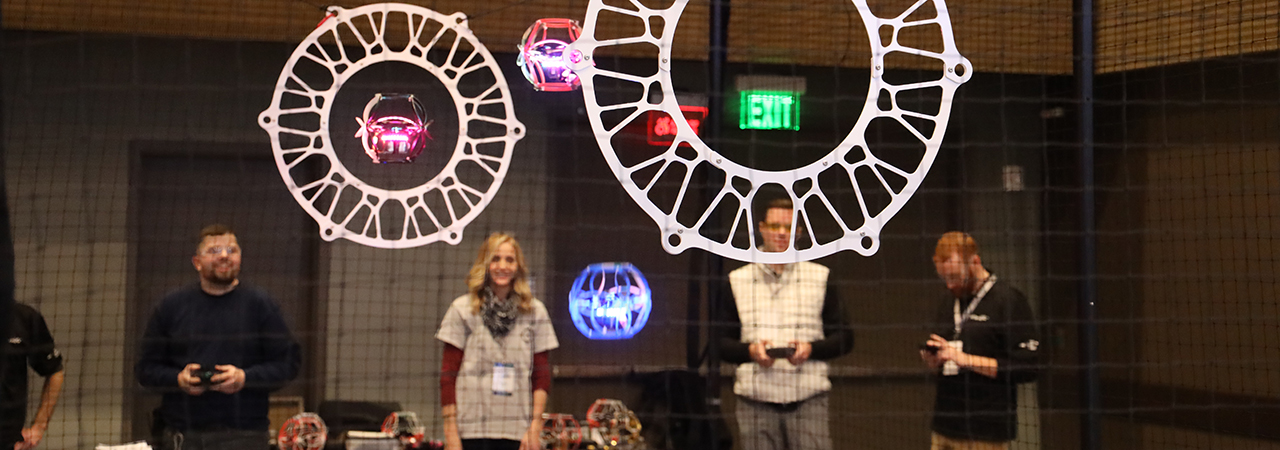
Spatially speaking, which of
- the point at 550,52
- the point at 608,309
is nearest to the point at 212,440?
the point at 608,309

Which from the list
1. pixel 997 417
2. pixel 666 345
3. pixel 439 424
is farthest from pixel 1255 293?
pixel 439 424

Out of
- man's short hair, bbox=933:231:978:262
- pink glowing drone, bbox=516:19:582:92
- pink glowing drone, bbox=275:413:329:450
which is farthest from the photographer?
pink glowing drone, bbox=275:413:329:450

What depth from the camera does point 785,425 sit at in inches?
124

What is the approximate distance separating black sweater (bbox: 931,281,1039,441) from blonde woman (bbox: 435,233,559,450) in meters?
1.23

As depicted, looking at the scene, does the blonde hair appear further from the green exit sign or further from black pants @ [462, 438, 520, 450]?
the green exit sign

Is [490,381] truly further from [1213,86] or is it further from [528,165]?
[1213,86]

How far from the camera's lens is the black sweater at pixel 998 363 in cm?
305

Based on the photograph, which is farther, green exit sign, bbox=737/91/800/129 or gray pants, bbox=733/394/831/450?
green exit sign, bbox=737/91/800/129

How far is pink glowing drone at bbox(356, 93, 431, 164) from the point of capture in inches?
114

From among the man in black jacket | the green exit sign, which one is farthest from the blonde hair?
the green exit sign

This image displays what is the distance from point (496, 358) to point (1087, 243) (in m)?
1.72

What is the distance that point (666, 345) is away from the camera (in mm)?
4816

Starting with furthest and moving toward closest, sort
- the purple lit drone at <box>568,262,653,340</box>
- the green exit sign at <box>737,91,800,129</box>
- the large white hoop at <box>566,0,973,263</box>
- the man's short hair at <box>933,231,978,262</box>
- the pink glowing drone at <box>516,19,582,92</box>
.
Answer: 1. the green exit sign at <box>737,91,800,129</box>
2. the man's short hair at <box>933,231,978,262</box>
3. the purple lit drone at <box>568,262,653,340</box>
4. the pink glowing drone at <box>516,19,582,92</box>
5. the large white hoop at <box>566,0,973,263</box>

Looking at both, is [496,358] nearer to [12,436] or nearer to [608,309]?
[608,309]
